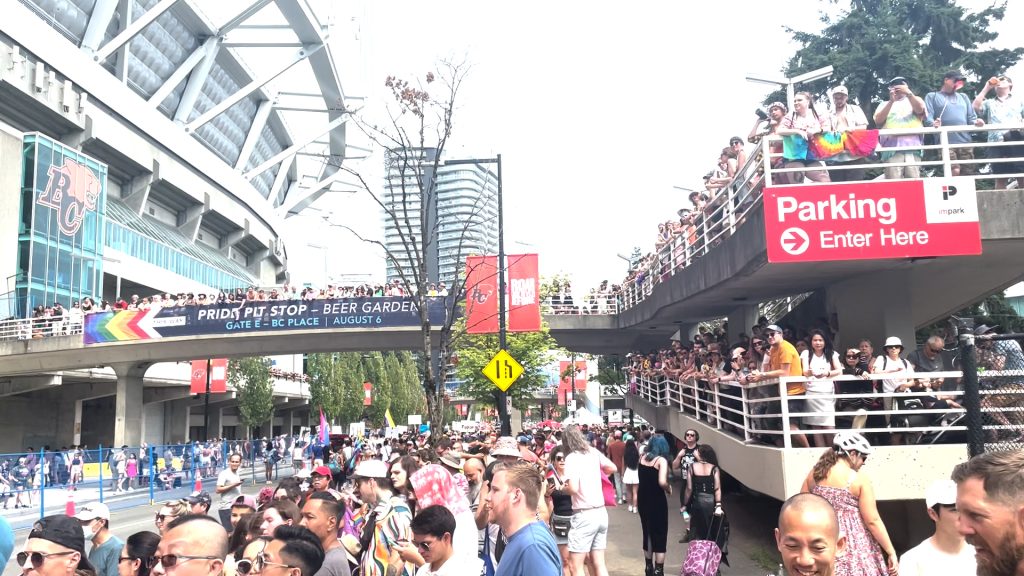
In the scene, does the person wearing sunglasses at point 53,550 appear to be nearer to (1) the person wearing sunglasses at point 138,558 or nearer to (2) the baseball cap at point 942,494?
(1) the person wearing sunglasses at point 138,558

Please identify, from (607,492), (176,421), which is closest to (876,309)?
(607,492)

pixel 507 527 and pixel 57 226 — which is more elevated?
pixel 57 226

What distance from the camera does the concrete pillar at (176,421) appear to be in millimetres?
51344

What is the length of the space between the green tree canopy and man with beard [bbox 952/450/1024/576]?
48.3 meters

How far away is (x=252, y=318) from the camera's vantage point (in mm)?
31172

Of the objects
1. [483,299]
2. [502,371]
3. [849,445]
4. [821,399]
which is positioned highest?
[483,299]

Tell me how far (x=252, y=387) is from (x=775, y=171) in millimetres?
42064

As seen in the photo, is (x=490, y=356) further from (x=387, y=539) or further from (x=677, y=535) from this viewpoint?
(x=387, y=539)

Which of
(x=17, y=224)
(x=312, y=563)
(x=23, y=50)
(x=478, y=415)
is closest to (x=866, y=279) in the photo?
(x=312, y=563)

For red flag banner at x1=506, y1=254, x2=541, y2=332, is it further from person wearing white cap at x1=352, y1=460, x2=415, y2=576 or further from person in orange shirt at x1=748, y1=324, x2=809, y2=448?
person wearing white cap at x1=352, y1=460, x2=415, y2=576

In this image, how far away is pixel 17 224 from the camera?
38.9m

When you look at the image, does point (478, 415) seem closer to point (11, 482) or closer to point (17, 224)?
point (17, 224)

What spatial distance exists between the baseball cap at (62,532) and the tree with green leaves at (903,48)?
2993 cm

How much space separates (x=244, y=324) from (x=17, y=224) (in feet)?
51.8
